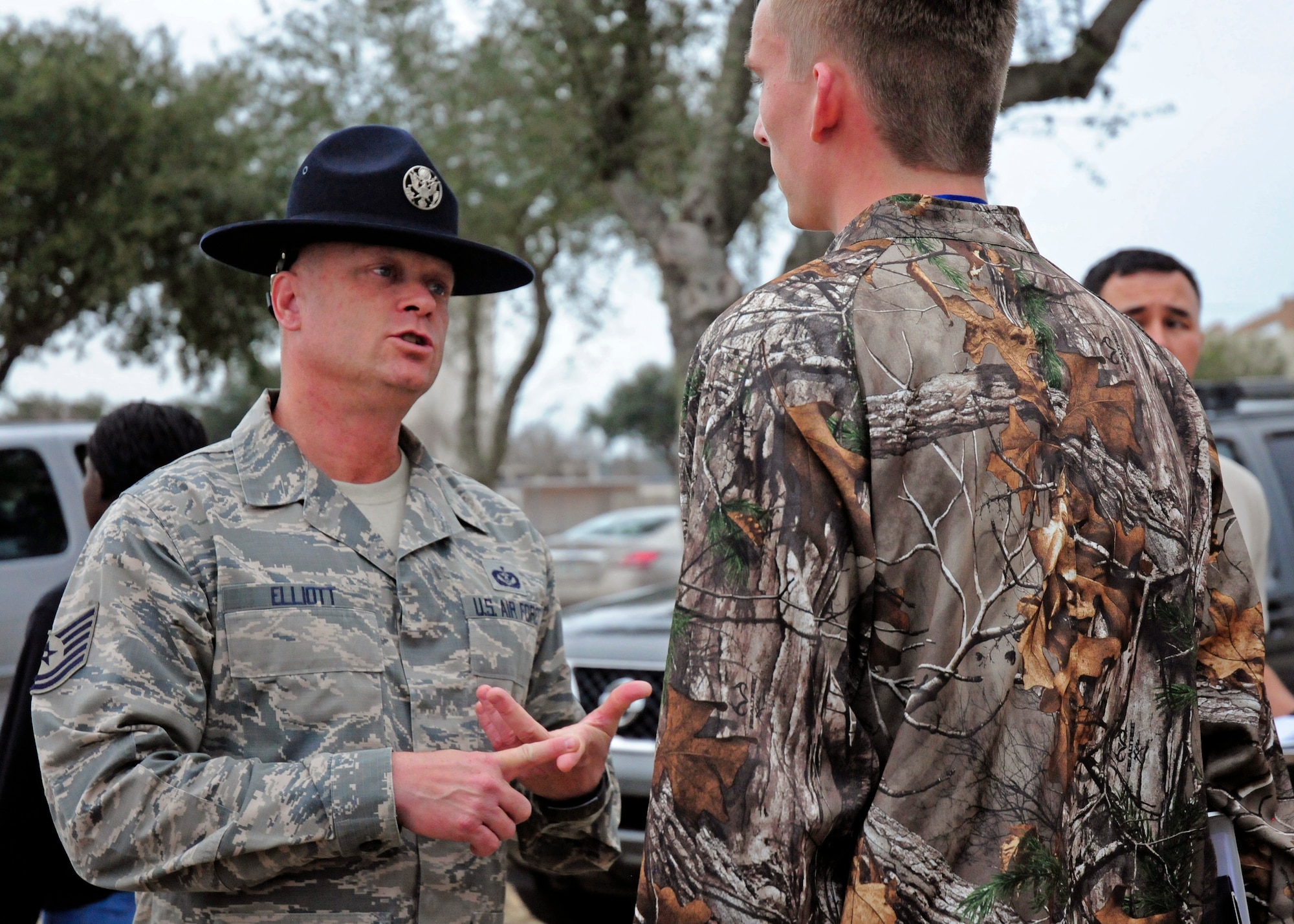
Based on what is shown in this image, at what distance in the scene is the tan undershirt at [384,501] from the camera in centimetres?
245

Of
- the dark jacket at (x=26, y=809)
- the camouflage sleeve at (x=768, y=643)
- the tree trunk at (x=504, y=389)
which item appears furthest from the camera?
the tree trunk at (x=504, y=389)

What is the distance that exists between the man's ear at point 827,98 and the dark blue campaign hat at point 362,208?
1159 mm

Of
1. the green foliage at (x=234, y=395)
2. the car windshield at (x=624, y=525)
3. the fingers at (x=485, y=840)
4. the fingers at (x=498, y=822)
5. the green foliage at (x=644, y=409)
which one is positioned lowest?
the green foliage at (x=644, y=409)

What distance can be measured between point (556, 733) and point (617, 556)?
15879 mm

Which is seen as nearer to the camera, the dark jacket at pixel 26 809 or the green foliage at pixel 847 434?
the green foliage at pixel 847 434

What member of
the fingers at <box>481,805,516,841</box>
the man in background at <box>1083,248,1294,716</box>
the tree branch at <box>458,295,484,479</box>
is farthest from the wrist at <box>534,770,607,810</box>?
the tree branch at <box>458,295,484,479</box>

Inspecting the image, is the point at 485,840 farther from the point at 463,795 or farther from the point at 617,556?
the point at 617,556

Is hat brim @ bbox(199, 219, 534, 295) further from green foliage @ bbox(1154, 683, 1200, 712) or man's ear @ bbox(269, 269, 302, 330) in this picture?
green foliage @ bbox(1154, 683, 1200, 712)

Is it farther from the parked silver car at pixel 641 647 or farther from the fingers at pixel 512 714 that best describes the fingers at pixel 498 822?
the parked silver car at pixel 641 647

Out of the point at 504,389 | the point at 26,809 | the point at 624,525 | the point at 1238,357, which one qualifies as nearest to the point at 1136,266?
the point at 26,809

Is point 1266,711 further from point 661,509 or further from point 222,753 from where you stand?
point 661,509

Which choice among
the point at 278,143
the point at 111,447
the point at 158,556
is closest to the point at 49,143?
the point at 278,143

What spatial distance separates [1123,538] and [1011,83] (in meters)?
7.22

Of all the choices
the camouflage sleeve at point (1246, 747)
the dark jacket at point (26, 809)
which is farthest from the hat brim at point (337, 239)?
the camouflage sleeve at point (1246, 747)
